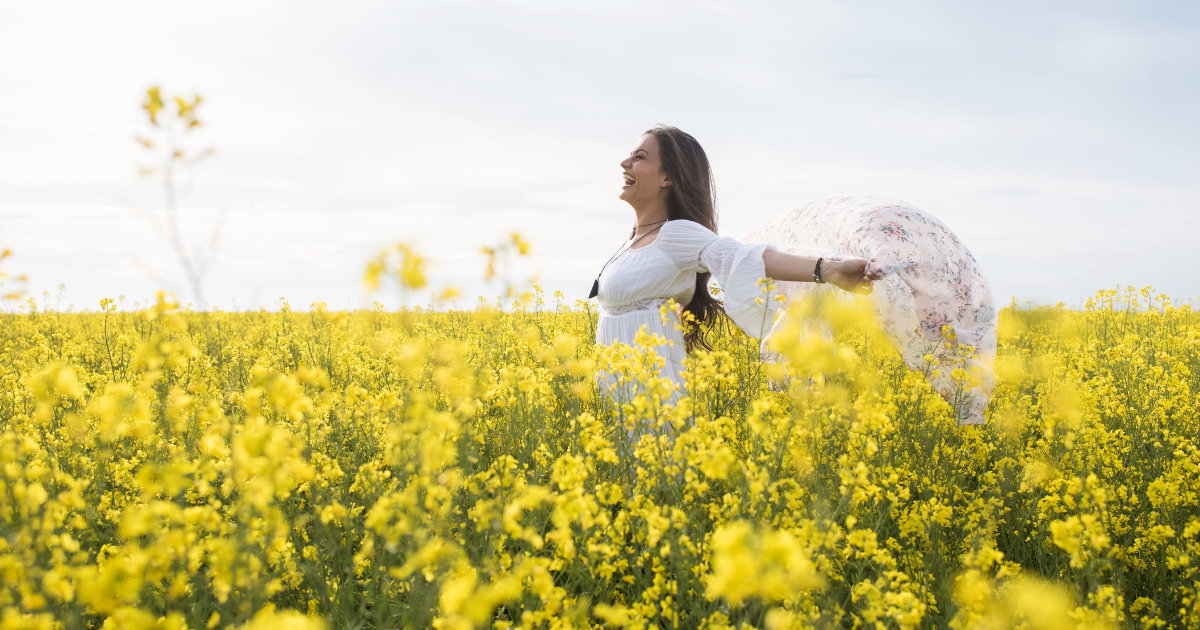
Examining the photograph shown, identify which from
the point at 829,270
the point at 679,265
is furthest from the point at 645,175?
the point at 829,270

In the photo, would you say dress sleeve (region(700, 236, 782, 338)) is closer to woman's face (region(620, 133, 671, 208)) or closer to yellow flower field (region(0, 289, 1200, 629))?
yellow flower field (region(0, 289, 1200, 629))

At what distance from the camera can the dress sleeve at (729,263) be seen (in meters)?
2.81

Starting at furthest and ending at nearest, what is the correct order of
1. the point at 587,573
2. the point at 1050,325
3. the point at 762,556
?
the point at 1050,325
the point at 587,573
the point at 762,556

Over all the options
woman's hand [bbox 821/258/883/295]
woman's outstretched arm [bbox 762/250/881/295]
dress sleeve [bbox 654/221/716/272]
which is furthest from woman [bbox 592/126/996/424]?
woman's hand [bbox 821/258/883/295]

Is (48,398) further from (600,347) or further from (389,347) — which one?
(389,347)

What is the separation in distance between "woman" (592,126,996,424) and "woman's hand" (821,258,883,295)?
497 millimetres

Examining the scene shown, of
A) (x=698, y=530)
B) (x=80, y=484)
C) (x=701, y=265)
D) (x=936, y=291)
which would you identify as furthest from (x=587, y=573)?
(x=936, y=291)

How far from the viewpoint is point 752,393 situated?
2.78 m

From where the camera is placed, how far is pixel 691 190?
142 inches

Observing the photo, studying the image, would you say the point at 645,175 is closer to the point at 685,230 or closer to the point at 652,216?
the point at 652,216

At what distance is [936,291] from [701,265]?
1406 mm

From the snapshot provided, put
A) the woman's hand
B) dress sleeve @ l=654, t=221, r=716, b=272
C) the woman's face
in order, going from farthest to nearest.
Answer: the woman's face < dress sleeve @ l=654, t=221, r=716, b=272 < the woman's hand

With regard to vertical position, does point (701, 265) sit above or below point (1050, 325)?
above

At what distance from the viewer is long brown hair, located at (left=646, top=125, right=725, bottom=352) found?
3572mm
